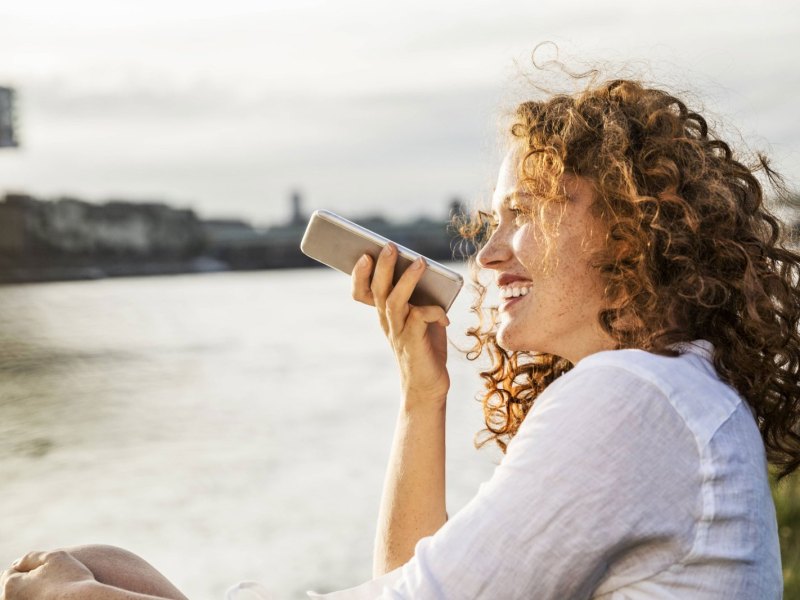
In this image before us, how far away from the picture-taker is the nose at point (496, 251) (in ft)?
5.16

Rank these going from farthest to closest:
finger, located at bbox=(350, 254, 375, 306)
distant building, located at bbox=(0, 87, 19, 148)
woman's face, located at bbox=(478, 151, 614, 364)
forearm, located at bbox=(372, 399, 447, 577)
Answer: distant building, located at bbox=(0, 87, 19, 148) < forearm, located at bbox=(372, 399, 447, 577) < finger, located at bbox=(350, 254, 375, 306) < woman's face, located at bbox=(478, 151, 614, 364)

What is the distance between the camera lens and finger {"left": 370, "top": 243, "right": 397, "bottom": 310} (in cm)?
165

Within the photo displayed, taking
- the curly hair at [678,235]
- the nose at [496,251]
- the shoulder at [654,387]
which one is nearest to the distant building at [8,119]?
the nose at [496,251]

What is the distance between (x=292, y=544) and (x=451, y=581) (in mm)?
3479

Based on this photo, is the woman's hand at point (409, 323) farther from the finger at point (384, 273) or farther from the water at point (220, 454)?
the water at point (220, 454)

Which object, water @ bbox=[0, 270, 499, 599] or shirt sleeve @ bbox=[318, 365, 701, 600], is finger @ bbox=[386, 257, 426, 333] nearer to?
shirt sleeve @ bbox=[318, 365, 701, 600]

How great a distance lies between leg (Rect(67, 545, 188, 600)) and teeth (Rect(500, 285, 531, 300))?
676mm

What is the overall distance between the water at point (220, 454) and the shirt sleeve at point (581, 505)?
5.32 ft

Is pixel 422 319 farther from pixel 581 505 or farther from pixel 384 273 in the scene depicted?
pixel 581 505

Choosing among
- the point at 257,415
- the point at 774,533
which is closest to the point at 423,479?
the point at 774,533

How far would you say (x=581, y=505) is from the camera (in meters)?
1.06

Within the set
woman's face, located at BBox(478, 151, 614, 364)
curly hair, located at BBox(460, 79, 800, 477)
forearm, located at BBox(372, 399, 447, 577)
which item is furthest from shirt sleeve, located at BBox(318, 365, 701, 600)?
forearm, located at BBox(372, 399, 447, 577)

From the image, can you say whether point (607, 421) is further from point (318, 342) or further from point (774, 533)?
point (318, 342)

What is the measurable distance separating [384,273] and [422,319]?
14 centimetres
